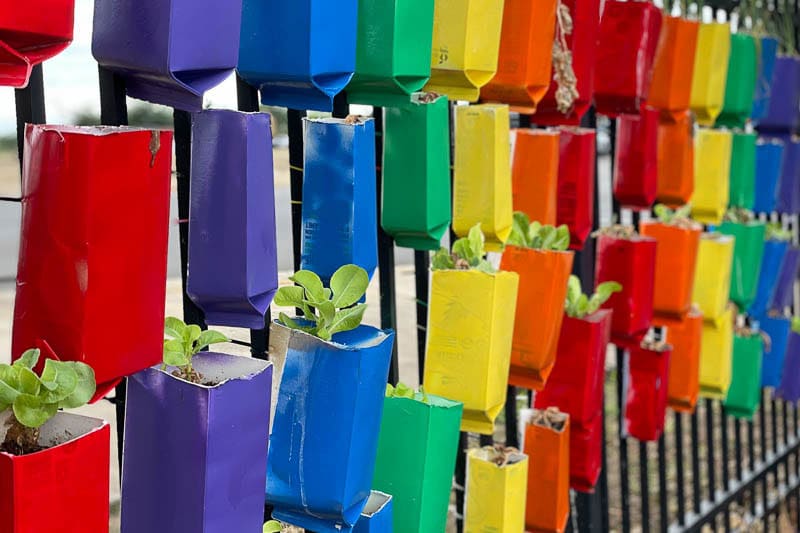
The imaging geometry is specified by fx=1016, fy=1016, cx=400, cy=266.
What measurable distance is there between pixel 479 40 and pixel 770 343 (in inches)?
54.7

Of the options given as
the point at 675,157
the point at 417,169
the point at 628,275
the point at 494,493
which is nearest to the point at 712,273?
the point at 675,157

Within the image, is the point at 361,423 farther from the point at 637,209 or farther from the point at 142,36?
the point at 637,209

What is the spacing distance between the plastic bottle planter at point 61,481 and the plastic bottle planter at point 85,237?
44mm

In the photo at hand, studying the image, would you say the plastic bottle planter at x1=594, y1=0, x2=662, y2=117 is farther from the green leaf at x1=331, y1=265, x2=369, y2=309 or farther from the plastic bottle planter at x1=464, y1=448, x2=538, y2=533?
the green leaf at x1=331, y1=265, x2=369, y2=309

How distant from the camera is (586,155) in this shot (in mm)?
1414

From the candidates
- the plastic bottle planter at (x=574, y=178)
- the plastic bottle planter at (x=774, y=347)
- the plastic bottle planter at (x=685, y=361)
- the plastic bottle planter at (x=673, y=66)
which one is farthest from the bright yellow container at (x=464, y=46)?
the plastic bottle planter at (x=774, y=347)

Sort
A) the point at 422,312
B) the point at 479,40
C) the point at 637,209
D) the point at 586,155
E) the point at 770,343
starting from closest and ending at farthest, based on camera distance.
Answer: the point at 479,40 < the point at 422,312 < the point at 586,155 < the point at 637,209 < the point at 770,343

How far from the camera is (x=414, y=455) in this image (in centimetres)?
107

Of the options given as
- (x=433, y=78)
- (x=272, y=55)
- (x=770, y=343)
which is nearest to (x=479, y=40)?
(x=433, y=78)

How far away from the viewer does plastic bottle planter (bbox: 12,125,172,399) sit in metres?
0.71

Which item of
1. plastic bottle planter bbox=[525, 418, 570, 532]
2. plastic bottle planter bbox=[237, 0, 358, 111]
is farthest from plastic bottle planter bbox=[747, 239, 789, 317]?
plastic bottle planter bbox=[237, 0, 358, 111]

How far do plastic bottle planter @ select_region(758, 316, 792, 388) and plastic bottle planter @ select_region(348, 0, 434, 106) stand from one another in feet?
4.74

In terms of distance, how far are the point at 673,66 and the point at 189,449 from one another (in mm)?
1141

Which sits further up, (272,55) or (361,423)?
(272,55)
